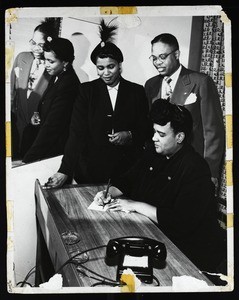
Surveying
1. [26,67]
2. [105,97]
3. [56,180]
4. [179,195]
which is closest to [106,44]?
[105,97]

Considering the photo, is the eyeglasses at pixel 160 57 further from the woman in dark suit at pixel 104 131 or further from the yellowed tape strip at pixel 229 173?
the yellowed tape strip at pixel 229 173

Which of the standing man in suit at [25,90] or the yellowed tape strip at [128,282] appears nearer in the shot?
the yellowed tape strip at [128,282]

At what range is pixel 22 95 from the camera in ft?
7.30

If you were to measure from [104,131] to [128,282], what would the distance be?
29.1 inches

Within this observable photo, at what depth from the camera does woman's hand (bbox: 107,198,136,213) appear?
87.3 inches

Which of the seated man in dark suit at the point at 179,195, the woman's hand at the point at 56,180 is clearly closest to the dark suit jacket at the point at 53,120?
the woman's hand at the point at 56,180

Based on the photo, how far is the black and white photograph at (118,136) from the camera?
2.19m

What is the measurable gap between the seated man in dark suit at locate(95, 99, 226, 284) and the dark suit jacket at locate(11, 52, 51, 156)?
1.72 ft

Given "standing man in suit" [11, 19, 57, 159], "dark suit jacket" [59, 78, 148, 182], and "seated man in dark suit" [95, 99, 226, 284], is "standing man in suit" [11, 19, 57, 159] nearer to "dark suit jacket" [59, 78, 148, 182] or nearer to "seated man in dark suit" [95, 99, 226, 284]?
"dark suit jacket" [59, 78, 148, 182]

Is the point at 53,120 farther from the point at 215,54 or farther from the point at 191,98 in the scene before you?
the point at 215,54

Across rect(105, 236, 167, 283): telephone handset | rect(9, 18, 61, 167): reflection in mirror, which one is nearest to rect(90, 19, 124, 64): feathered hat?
rect(9, 18, 61, 167): reflection in mirror

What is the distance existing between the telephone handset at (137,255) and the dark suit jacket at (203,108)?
0.47m
